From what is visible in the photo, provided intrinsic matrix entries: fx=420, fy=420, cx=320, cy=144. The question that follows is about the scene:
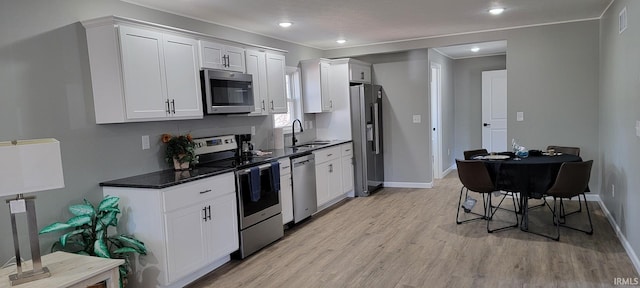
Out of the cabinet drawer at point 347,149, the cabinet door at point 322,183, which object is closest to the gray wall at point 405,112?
the cabinet drawer at point 347,149

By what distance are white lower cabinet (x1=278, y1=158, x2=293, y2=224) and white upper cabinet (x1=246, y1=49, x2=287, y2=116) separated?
2.13 feet

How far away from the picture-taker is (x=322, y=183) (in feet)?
17.8

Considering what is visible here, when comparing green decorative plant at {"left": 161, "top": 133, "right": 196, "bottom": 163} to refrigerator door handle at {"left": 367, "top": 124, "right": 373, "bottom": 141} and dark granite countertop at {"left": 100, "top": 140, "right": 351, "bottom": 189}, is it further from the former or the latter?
refrigerator door handle at {"left": 367, "top": 124, "right": 373, "bottom": 141}

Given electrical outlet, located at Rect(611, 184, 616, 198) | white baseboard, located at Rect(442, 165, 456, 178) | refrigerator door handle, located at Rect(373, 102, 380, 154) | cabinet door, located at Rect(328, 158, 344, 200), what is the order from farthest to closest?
white baseboard, located at Rect(442, 165, 456, 178)
refrigerator door handle, located at Rect(373, 102, 380, 154)
cabinet door, located at Rect(328, 158, 344, 200)
electrical outlet, located at Rect(611, 184, 616, 198)

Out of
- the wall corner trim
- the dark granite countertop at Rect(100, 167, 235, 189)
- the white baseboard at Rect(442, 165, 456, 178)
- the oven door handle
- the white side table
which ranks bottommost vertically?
the wall corner trim

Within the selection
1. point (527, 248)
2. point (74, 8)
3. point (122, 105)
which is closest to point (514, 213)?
point (527, 248)

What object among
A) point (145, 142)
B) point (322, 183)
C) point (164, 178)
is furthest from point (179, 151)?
point (322, 183)

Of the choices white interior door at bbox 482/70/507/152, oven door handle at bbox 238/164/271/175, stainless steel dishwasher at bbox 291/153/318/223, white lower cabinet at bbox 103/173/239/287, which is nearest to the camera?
white lower cabinet at bbox 103/173/239/287

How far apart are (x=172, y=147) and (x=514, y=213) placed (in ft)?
12.9

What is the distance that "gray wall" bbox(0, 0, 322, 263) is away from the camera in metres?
2.68

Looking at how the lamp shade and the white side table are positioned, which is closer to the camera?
the lamp shade

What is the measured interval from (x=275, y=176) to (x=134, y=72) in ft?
5.45

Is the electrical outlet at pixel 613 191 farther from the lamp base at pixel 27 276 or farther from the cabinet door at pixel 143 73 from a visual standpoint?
the lamp base at pixel 27 276

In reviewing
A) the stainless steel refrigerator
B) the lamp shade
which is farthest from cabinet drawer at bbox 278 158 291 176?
the lamp shade
